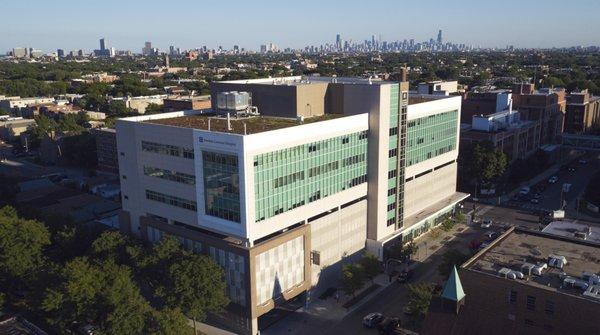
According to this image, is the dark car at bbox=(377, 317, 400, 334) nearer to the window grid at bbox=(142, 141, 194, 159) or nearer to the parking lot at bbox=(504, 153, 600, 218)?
the window grid at bbox=(142, 141, 194, 159)

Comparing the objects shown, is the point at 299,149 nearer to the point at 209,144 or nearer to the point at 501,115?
the point at 209,144

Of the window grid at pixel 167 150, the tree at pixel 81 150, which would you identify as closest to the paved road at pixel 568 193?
the window grid at pixel 167 150

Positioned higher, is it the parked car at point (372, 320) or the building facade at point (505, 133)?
the building facade at point (505, 133)

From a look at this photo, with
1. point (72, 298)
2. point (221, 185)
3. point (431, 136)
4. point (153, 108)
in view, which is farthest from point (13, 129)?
point (431, 136)

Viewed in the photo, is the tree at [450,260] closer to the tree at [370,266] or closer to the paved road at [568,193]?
the tree at [370,266]

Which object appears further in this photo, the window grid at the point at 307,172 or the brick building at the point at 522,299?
the window grid at the point at 307,172

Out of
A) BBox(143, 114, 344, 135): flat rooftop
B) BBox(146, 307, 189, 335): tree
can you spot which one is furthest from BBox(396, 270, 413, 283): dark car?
BBox(146, 307, 189, 335): tree
